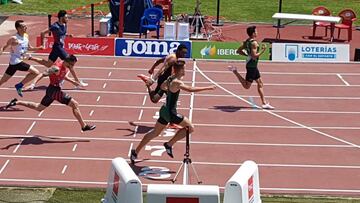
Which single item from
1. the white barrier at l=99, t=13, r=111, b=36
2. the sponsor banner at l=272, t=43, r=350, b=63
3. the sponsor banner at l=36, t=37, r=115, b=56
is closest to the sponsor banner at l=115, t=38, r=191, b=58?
the sponsor banner at l=36, t=37, r=115, b=56

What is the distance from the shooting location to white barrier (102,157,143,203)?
11312mm

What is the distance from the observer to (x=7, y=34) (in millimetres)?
30797

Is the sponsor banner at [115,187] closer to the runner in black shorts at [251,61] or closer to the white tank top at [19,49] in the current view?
the runner in black shorts at [251,61]

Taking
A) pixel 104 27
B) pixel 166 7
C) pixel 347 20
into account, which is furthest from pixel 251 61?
pixel 166 7

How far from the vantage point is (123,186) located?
11414 millimetres

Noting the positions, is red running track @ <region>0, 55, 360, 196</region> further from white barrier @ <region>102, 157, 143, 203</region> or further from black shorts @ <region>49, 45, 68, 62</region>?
white barrier @ <region>102, 157, 143, 203</region>

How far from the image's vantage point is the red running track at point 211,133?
15.8 m

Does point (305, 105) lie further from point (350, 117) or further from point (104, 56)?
point (104, 56)

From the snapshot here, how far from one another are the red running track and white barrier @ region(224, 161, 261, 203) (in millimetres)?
2750

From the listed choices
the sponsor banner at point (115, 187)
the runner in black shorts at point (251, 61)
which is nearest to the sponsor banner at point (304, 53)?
the runner in black shorts at point (251, 61)

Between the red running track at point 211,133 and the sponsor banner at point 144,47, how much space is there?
1.50 m

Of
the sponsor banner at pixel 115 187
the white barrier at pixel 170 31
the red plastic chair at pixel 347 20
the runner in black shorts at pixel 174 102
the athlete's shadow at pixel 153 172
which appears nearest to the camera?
the sponsor banner at pixel 115 187

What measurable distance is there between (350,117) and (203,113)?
11.4 feet

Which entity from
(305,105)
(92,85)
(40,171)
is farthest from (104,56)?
(40,171)
